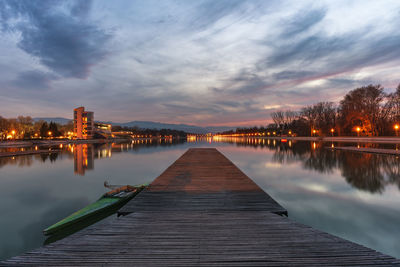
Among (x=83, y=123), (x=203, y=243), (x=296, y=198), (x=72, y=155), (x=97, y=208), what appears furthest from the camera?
(x=83, y=123)

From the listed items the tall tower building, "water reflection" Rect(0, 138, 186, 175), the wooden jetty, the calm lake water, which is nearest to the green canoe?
the calm lake water

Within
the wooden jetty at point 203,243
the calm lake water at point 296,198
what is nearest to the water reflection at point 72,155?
the calm lake water at point 296,198

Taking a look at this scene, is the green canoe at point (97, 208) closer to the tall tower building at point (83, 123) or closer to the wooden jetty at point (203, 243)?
the wooden jetty at point (203, 243)

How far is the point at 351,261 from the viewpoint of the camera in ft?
12.8

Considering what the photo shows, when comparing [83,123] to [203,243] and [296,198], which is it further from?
[203,243]

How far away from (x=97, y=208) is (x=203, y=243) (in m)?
6.27

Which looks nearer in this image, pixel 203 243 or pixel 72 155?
pixel 203 243

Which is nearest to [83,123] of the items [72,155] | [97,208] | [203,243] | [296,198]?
[72,155]

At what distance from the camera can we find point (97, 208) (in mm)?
8727

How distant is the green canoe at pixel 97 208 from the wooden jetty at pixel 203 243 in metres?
2.43

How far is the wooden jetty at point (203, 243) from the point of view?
3.90 meters

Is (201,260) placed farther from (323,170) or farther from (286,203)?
(323,170)

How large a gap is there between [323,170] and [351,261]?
1963 cm

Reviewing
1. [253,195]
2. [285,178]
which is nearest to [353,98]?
[285,178]
